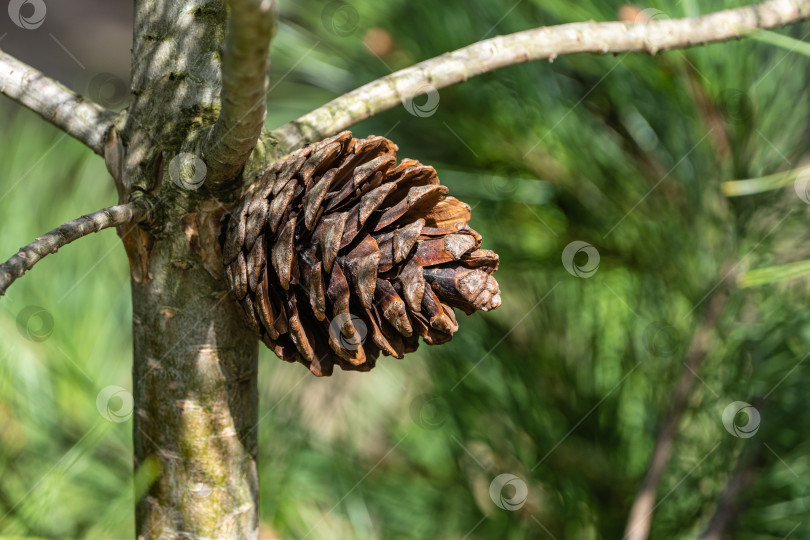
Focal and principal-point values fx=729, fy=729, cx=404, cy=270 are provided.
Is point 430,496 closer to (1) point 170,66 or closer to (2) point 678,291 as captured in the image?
(2) point 678,291

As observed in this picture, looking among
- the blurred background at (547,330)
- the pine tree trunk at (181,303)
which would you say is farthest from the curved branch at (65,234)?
the blurred background at (547,330)

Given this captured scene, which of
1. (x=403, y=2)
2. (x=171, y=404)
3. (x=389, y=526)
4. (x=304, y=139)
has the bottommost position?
(x=389, y=526)

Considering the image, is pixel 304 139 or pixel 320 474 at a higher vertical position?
pixel 304 139

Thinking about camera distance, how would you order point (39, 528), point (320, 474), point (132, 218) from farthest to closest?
point (320, 474) → point (39, 528) → point (132, 218)

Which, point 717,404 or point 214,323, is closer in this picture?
point 214,323

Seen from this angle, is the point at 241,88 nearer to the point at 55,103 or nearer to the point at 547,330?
the point at 55,103

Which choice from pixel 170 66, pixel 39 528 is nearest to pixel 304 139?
pixel 170 66
